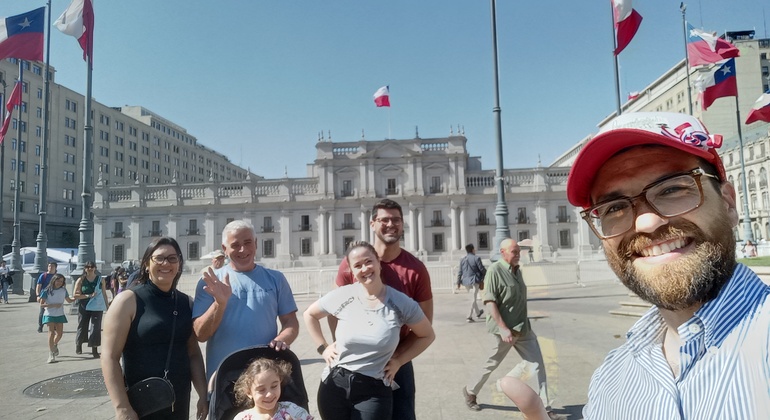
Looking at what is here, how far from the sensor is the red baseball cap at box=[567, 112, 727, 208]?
1.02 meters

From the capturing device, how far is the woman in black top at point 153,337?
2.72 meters

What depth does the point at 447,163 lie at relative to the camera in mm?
51125

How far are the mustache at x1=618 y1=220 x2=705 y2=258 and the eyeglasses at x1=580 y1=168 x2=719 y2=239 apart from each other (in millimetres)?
28

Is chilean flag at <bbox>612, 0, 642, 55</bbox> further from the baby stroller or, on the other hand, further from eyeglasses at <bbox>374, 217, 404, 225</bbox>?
the baby stroller

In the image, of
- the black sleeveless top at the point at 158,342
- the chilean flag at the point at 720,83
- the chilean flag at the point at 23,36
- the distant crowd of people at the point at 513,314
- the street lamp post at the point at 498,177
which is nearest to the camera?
the distant crowd of people at the point at 513,314

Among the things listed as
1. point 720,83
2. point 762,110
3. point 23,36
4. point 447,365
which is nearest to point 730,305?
point 447,365

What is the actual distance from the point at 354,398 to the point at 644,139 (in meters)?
2.32

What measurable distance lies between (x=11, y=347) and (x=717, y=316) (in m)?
11.4

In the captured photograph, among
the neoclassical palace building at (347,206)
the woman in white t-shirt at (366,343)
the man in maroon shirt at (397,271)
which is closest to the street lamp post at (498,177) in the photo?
the man in maroon shirt at (397,271)

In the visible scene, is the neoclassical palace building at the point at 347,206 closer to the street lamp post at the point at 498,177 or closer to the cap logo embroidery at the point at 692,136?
the street lamp post at the point at 498,177

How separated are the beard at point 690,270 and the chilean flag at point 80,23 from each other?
14.3 m

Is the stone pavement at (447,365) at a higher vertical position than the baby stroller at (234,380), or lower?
lower

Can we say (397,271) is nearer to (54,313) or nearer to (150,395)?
(150,395)

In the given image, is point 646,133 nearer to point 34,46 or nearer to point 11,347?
point 11,347
